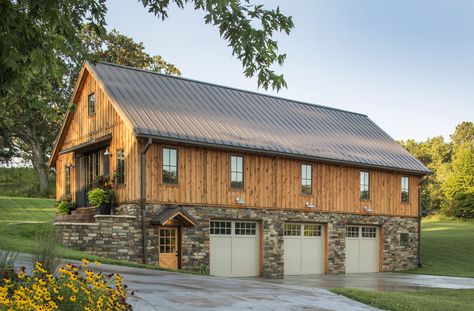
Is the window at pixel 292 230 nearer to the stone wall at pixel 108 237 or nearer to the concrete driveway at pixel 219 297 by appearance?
the stone wall at pixel 108 237

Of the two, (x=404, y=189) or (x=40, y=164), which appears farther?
(x=40, y=164)

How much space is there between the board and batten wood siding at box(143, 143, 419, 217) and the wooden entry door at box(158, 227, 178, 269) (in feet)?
3.85

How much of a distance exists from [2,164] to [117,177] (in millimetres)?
32521

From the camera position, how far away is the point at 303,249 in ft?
90.4

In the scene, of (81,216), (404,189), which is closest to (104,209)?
(81,216)

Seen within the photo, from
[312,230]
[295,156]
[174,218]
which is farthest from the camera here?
[312,230]

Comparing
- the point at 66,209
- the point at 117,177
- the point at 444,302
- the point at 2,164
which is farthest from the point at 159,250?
the point at 2,164

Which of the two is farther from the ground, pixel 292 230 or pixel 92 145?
pixel 92 145

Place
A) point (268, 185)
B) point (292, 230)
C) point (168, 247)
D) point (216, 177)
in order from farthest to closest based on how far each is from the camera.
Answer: point (292, 230), point (268, 185), point (216, 177), point (168, 247)

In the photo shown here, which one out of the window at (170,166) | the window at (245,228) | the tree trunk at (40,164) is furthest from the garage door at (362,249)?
the tree trunk at (40,164)

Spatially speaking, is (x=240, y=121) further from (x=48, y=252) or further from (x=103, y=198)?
(x=48, y=252)

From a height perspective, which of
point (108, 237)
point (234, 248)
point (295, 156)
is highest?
point (295, 156)

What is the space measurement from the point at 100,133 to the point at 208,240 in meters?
6.57

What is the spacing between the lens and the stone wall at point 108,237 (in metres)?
20.6
